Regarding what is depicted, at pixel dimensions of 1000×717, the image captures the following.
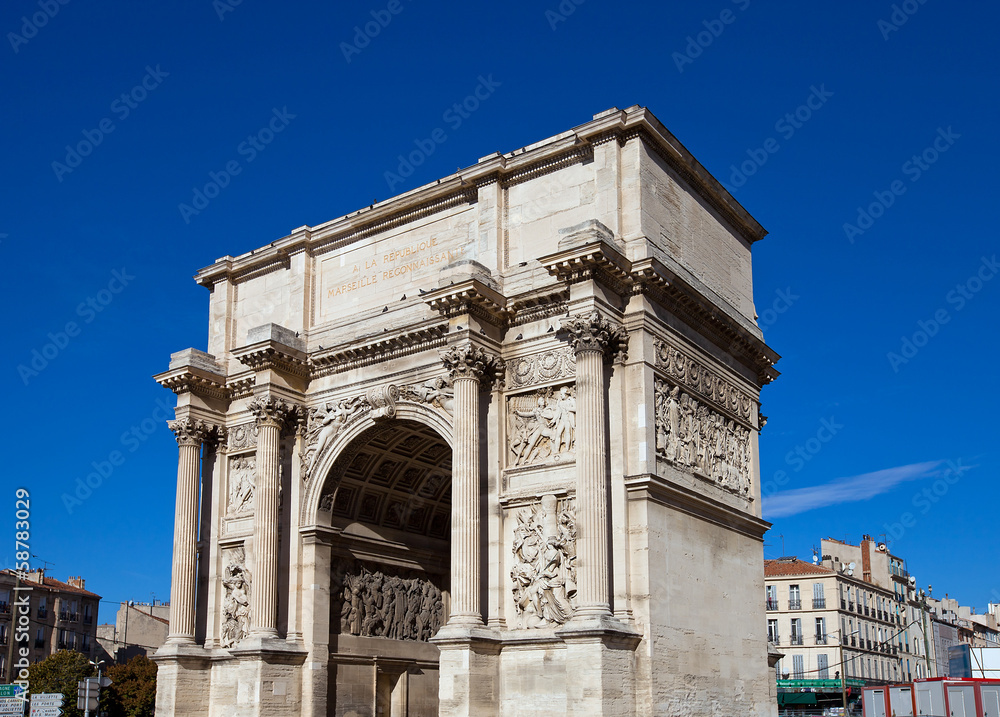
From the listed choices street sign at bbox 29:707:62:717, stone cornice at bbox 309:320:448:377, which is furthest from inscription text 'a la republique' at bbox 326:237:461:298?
street sign at bbox 29:707:62:717

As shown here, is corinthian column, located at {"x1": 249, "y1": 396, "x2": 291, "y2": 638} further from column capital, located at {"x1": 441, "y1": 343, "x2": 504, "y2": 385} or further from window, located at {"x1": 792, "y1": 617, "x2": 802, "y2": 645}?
window, located at {"x1": 792, "y1": 617, "x2": 802, "y2": 645}

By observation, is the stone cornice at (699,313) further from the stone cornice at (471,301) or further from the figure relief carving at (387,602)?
the figure relief carving at (387,602)

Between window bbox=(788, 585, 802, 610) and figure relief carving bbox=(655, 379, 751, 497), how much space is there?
3333 centimetres

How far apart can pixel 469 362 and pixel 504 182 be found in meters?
4.87

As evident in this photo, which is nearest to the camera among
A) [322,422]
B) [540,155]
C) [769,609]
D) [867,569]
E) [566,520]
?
[566,520]

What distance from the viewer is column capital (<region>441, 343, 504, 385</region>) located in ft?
71.0

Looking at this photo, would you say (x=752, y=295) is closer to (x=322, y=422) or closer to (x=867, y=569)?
(x=322, y=422)

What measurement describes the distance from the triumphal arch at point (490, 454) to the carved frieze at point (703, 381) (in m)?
0.07

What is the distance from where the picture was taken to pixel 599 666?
1853 centimetres

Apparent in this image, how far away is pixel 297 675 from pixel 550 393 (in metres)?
8.50

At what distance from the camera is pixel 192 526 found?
86.4ft

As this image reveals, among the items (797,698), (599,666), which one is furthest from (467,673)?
(797,698)

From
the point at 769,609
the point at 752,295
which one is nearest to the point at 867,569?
the point at 769,609

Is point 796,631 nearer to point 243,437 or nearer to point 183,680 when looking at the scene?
point 243,437
